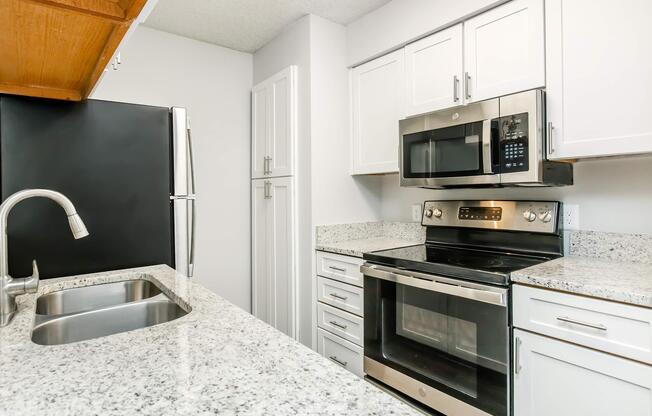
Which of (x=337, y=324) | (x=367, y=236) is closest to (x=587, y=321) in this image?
(x=337, y=324)

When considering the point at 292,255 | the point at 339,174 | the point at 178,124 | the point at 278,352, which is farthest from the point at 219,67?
the point at 278,352

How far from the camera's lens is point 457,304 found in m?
1.58

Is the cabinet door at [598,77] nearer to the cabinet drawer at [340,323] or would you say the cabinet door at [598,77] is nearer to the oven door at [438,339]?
the oven door at [438,339]

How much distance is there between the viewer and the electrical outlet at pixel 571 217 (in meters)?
1.77

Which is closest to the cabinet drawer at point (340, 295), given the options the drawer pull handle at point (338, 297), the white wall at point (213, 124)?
the drawer pull handle at point (338, 297)

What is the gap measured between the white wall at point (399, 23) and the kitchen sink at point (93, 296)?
1.89 meters

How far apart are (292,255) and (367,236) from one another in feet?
1.86

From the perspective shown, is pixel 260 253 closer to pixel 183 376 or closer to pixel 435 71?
pixel 435 71

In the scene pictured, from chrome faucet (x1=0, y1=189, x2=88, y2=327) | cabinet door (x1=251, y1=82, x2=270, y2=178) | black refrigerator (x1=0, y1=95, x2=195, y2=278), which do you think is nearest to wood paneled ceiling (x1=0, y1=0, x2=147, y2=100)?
black refrigerator (x1=0, y1=95, x2=195, y2=278)

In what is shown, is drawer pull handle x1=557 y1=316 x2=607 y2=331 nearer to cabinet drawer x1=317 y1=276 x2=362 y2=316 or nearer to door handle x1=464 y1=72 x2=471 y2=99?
cabinet drawer x1=317 y1=276 x2=362 y2=316

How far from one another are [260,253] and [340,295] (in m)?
0.89

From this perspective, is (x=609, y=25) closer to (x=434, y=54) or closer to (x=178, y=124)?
(x=434, y=54)

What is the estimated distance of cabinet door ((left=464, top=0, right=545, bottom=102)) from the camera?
1633 mm

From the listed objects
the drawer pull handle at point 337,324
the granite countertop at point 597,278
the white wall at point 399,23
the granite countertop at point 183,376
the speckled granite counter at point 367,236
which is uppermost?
Result: the white wall at point 399,23
